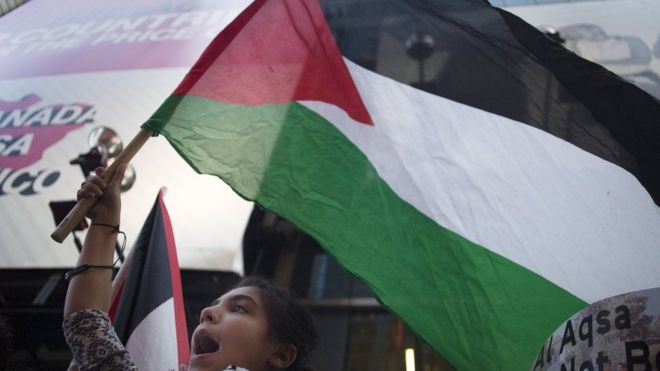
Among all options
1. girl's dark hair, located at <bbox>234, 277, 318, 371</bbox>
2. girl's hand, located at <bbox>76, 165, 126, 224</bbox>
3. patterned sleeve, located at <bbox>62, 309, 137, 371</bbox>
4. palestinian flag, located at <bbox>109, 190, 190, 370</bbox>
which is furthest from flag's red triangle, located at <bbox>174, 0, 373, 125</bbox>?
patterned sleeve, located at <bbox>62, 309, 137, 371</bbox>

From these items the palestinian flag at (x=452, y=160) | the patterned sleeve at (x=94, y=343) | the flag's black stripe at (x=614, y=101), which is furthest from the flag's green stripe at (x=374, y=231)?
the patterned sleeve at (x=94, y=343)

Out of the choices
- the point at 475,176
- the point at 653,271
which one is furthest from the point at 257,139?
the point at 653,271

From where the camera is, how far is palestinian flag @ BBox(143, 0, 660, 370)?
2432 mm

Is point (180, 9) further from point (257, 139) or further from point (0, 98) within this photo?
point (257, 139)

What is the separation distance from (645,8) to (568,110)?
24.0 feet

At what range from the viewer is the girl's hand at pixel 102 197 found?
1.96 m

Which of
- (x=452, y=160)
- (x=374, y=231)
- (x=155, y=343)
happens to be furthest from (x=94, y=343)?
(x=452, y=160)

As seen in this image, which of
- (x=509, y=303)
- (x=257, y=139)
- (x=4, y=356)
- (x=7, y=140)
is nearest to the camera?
(x=4, y=356)

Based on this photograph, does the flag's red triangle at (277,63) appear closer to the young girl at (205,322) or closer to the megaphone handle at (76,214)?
the megaphone handle at (76,214)

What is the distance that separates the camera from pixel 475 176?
267cm

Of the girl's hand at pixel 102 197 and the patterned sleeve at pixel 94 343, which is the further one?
the girl's hand at pixel 102 197

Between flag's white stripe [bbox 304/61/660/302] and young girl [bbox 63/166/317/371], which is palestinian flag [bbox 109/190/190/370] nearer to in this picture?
young girl [bbox 63/166/317/371]

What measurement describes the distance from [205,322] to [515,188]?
51.2 inches

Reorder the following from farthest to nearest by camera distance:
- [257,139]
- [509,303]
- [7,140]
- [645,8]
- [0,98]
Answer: [645,8], [0,98], [7,140], [257,139], [509,303]
